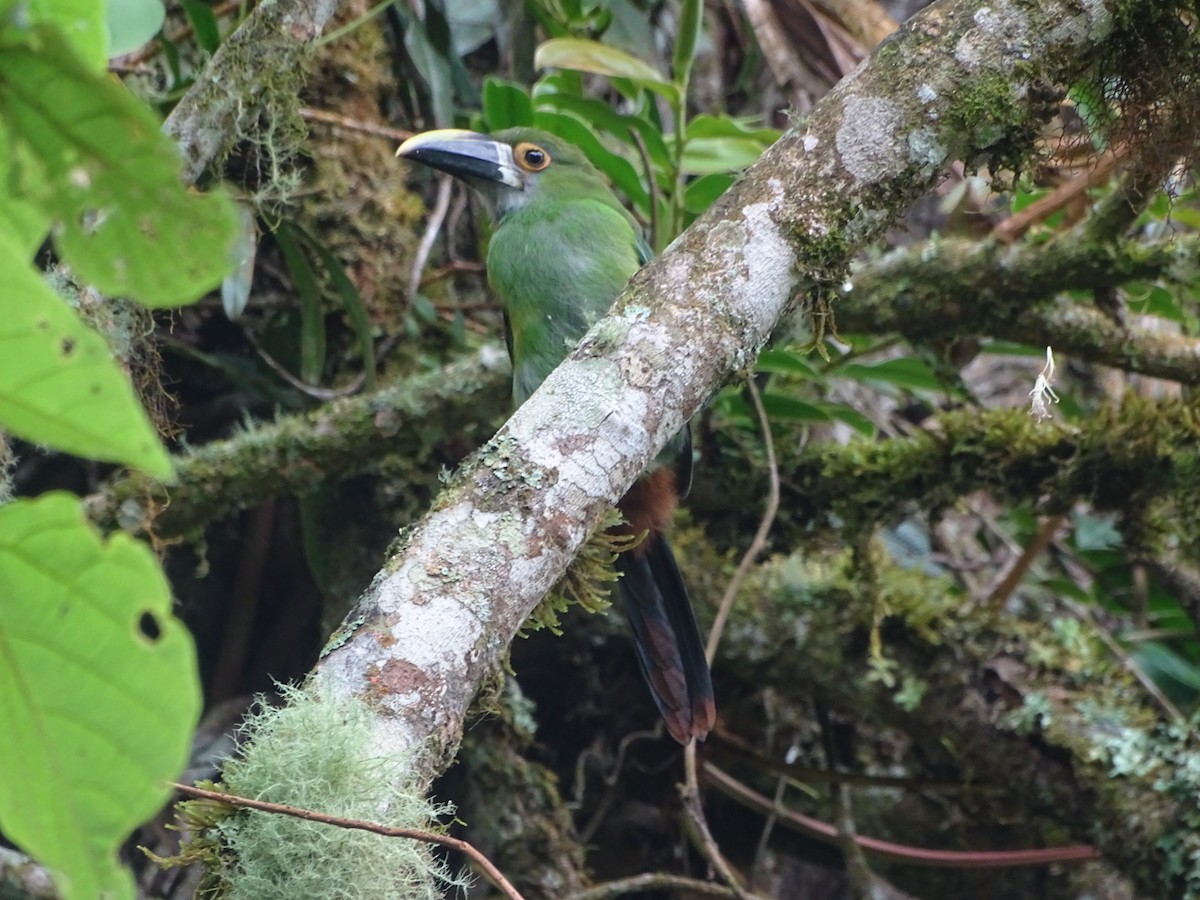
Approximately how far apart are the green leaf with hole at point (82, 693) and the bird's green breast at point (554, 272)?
5.61 ft

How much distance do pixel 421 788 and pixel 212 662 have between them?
204cm

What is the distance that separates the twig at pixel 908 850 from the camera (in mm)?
2697

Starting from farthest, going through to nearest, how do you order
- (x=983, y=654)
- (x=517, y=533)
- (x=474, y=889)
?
(x=474, y=889)
(x=983, y=654)
(x=517, y=533)

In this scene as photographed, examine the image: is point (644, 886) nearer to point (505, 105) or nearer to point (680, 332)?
point (680, 332)

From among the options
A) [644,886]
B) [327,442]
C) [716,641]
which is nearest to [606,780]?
[644,886]

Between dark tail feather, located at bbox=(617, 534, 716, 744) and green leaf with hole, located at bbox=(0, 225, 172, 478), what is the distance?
5.53 feet

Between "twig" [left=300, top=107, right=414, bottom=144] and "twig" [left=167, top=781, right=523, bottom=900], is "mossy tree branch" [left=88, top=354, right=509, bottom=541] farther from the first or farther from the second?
"twig" [left=167, top=781, right=523, bottom=900]

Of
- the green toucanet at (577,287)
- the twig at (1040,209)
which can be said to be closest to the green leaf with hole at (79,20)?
the green toucanet at (577,287)

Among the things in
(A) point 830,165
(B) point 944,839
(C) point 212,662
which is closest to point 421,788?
(A) point 830,165

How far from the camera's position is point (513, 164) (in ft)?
8.65

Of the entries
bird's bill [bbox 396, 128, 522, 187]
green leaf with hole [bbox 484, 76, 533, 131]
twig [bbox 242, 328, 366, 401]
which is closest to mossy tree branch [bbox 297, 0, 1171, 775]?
bird's bill [bbox 396, 128, 522, 187]

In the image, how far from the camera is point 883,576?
276 centimetres

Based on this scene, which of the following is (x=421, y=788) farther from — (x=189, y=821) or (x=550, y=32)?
(x=550, y=32)

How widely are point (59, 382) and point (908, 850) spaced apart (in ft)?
8.77
